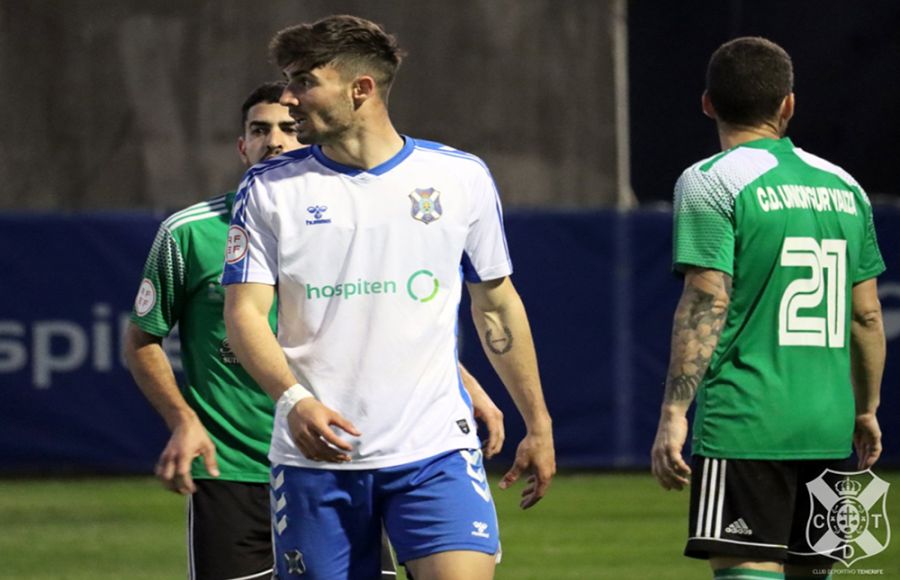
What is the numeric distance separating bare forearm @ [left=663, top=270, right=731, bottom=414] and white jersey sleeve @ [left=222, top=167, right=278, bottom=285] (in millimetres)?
1346

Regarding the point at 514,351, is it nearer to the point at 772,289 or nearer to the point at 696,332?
the point at 696,332

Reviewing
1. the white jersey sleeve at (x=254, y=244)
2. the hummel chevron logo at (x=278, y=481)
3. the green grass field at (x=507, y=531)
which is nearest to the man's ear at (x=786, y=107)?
the white jersey sleeve at (x=254, y=244)

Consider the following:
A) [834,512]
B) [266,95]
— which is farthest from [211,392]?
[834,512]

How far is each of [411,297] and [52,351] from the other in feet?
32.6

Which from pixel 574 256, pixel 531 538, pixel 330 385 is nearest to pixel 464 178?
pixel 330 385

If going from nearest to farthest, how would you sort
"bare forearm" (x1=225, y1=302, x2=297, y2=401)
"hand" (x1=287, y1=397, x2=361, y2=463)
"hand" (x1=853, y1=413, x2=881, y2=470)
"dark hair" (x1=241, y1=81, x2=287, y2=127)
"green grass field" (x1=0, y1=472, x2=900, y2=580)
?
"hand" (x1=287, y1=397, x2=361, y2=463) → "bare forearm" (x1=225, y1=302, x2=297, y2=401) → "hand" (x1=853, y1=413, x2=881, y2=470) → "dark hair" (x1=241, y1=81, x2=287, y2=127) → "green grass field" (x1=0, y1=472, x2=900, y2=580)

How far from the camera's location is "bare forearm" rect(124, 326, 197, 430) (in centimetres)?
605

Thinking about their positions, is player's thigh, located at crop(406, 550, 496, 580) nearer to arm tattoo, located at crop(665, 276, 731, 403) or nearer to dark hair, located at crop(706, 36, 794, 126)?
arm tattoo, located at crop(665, 276, 731, 403)

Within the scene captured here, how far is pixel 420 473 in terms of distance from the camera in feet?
18.0

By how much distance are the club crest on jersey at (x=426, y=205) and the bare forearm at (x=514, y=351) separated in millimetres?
428

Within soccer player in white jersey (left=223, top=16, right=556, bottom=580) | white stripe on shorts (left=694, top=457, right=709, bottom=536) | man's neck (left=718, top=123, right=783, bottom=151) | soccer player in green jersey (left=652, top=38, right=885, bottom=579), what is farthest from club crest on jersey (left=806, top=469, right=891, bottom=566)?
soccer player in white jersey (left=223, top=16, right=556, bottom=580)

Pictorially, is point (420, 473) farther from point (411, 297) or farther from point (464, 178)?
point (464, 178)

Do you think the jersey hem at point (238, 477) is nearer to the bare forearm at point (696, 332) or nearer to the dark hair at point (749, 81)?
the bare forearm at point (696, 332)

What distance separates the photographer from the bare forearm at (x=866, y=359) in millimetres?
6383
